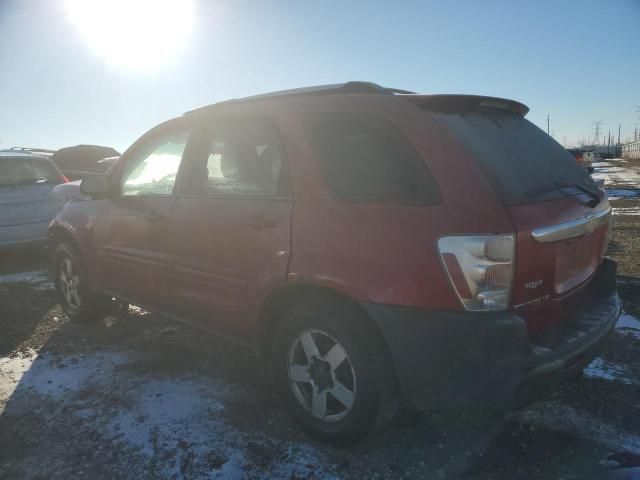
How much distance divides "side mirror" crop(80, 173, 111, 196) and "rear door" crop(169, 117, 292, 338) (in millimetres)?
1004

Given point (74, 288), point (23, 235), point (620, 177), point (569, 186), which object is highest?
point (569, 186)

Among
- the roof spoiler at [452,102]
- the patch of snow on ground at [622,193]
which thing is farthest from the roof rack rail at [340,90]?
the patch of snow on ground at [622,193]

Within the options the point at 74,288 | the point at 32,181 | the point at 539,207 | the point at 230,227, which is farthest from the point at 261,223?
the point at 32,181

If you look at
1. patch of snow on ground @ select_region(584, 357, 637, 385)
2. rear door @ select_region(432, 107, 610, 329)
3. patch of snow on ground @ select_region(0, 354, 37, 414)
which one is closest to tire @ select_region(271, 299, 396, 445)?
rear door @ select_region(432, 107, 610, 329)

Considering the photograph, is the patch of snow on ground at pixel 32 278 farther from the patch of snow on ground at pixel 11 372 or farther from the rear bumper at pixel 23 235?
the patch of snow on ground at pixel 11 372

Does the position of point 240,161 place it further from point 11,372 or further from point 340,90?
point 11,372

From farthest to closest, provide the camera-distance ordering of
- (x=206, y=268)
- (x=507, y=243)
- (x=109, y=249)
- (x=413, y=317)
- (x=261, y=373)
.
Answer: (x=109, y=249), (x=261, y=373), (x=206, y=268), (x=413, y=317), (x=507, y=243)

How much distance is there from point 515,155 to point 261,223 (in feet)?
4.34

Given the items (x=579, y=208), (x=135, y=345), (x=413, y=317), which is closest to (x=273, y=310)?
(x=413, y=317)

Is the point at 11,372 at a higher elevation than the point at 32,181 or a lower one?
lower

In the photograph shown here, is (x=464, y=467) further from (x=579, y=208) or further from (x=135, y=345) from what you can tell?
(x=135, y=345)

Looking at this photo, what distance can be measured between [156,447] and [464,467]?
62.0 inches

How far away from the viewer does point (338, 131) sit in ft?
7.89

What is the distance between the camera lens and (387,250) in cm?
207
